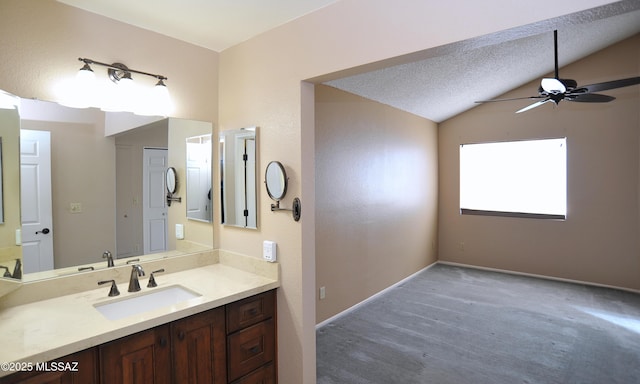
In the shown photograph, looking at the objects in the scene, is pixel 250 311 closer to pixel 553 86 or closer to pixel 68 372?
pixel 68 372

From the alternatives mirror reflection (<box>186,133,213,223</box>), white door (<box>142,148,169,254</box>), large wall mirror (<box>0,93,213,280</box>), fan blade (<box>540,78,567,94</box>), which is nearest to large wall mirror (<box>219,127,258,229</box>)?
mirror reflection (<box>186,133,213,223</box>)

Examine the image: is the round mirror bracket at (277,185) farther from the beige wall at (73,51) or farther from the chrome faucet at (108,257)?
the chrome faucet at (108,257)

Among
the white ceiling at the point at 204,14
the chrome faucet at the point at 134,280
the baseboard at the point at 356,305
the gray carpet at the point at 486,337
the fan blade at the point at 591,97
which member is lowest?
the gray carpet at the point at 486,337

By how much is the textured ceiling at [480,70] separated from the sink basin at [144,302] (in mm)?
2039

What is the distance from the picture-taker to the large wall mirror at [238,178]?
7.01ft

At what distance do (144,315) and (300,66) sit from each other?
4.88ft

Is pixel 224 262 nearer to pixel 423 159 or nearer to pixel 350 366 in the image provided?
pixel 350 366

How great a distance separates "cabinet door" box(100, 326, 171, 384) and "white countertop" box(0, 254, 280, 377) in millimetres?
47

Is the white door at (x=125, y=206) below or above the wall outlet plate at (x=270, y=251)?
above

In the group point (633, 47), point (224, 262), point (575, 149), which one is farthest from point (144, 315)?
point (633, 47)

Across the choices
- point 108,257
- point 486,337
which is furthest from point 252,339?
point 486,337

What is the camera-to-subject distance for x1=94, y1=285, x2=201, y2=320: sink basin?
1.66 meters

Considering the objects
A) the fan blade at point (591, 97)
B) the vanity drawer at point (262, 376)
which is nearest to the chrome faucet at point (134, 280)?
the vanity drawer at point (262, 376)

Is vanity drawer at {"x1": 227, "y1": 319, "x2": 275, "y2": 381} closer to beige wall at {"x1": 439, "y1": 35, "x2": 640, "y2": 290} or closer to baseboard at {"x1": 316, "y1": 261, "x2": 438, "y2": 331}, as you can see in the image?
baseboard at {"x1": 316, "y1": 261, "x2": 438, "y2": 331}
